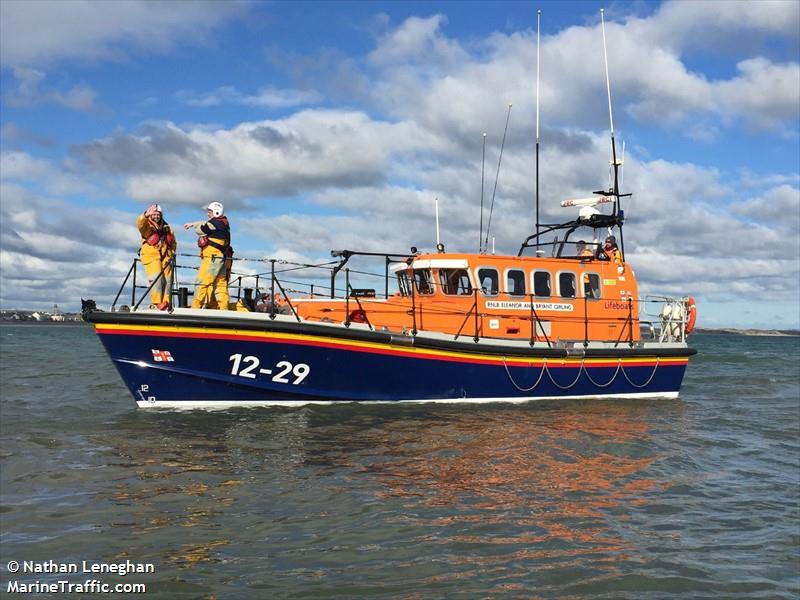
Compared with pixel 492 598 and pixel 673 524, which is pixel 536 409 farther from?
pixel 492 598

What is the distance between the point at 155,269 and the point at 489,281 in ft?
18.7

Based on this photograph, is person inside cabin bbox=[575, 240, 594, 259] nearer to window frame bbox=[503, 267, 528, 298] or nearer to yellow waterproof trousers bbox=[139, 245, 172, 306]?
window frame bbox=[503, 267, 528, 298]

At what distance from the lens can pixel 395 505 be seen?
215 inches

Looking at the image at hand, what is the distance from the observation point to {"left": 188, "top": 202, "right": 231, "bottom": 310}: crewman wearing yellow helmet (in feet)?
32.6

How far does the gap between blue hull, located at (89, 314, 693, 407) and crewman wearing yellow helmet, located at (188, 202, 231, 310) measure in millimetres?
846

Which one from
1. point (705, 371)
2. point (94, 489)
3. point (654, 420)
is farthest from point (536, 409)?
point (705, 371)

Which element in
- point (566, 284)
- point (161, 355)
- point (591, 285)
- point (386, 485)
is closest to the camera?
point (386, 485)

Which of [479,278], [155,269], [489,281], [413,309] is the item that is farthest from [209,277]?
[489,281]

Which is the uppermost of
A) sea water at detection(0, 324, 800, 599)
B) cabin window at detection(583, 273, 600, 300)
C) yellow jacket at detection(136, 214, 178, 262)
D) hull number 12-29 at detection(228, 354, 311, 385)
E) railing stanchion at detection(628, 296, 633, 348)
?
yellow jacket at detection(136, 214, 178, 262)

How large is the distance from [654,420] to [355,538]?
7.36 meters

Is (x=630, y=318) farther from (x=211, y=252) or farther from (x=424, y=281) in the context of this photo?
(x=211, y=252)

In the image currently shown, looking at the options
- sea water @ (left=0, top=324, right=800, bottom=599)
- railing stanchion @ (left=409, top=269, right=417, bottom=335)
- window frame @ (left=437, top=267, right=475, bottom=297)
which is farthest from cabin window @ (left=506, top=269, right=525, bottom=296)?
sea water @ (left=0, top=324, right=800, bottom=599)

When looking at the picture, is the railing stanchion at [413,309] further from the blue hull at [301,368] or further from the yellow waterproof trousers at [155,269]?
the yellow waterproof trousers at [155,269]

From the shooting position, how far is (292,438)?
820 centimetres
